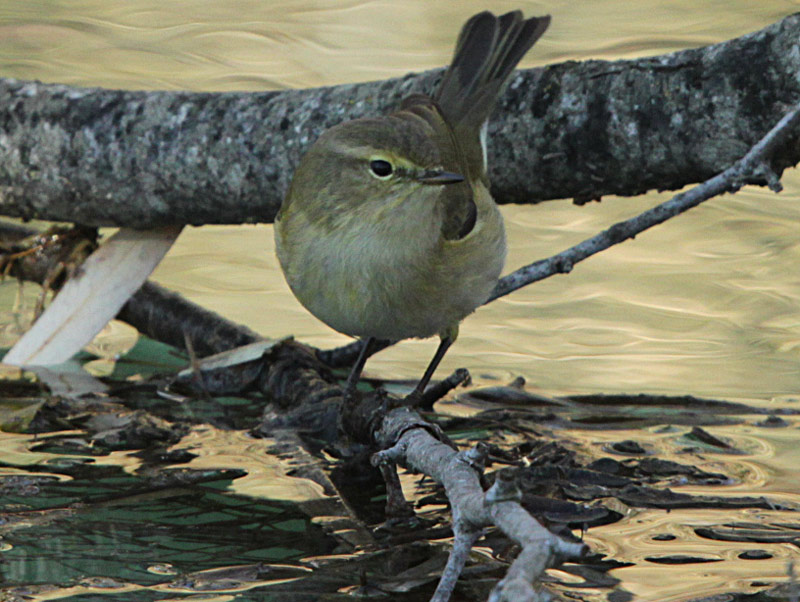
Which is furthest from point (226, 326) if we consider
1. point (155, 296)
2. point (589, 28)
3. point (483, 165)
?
point (589, 28)

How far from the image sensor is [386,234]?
3141mm

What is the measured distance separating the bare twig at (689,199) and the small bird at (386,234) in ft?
0.62

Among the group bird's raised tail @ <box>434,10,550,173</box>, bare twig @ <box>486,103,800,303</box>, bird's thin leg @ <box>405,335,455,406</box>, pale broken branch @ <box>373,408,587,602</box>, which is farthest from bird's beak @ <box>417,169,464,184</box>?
bird's thin leg @ <box>405,335,455,406</box>

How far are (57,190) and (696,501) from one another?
2833 millimetres

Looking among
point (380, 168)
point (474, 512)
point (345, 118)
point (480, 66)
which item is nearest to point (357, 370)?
point (380, 168)

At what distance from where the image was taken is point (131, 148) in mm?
4234

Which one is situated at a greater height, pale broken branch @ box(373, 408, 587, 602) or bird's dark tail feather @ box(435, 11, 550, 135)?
bird's dark tail feather @ box(435, 11, 550, 135)

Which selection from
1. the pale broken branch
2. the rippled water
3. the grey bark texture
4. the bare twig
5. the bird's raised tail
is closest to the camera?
the pale broken branch

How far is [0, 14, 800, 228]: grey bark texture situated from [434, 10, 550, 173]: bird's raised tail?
0.07 meters

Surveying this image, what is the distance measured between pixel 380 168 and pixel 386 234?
20 centimetres

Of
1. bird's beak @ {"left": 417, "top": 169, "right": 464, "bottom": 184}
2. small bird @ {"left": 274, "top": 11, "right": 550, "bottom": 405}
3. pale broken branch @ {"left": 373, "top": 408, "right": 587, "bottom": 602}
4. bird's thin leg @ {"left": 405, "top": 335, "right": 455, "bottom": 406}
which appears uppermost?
bird's beak @ {"left": 417, "top": 169, "right": 464, "bottom": 184}

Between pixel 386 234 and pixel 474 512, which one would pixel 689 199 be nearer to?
pixel 386 234

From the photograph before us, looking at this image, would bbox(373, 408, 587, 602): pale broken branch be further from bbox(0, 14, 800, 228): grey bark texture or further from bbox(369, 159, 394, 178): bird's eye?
bbox(0, 14, 800, 228): grey bark texture

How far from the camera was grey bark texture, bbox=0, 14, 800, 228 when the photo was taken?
335 centimetres
